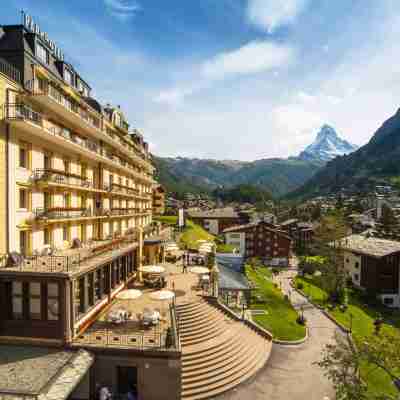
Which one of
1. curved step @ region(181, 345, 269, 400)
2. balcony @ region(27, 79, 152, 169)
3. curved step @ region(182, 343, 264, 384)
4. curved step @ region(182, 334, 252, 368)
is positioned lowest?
curved step @ region(181, 345, 269, 400)

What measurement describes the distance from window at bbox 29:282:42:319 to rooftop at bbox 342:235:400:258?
5253 centimetres

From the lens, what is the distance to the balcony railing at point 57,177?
68.4ft

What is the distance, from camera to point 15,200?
18.9 metres

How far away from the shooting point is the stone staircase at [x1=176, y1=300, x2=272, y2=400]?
18.9 meters

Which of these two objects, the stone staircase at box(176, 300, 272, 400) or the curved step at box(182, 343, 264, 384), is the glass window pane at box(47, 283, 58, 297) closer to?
the stone staircase at box(176, 300, 272, 400)

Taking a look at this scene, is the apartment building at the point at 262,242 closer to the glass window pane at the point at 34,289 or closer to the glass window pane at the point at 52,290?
the glass window pane at the point at 52,290

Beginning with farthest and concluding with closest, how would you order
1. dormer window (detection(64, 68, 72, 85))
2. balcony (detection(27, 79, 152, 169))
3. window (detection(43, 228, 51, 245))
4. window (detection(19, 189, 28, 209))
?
dormer window (detection(64, 68, 72, 85)), window (detection(43, 228, 51, 245)), balcony (detection(27, 79, 152, 169)), window (detection(19, 189, 28, 209))

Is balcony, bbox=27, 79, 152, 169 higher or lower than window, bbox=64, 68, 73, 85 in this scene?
lower


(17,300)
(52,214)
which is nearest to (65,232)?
(52,214)

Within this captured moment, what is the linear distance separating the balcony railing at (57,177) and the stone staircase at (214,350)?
14.4 m

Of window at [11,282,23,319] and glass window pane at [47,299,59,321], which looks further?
window at [11,282,23,319]

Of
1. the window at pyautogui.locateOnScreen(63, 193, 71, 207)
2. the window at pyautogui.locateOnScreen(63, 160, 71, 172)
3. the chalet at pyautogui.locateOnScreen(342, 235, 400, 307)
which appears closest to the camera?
the window at pyautogui.locateOnScreen(63, 193, 71, 207)

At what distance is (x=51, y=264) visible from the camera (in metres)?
18.8

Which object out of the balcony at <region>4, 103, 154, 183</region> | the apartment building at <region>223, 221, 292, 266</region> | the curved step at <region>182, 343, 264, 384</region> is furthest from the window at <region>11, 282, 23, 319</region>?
the apartment building at <region>223, 221, 292, 266</region>
